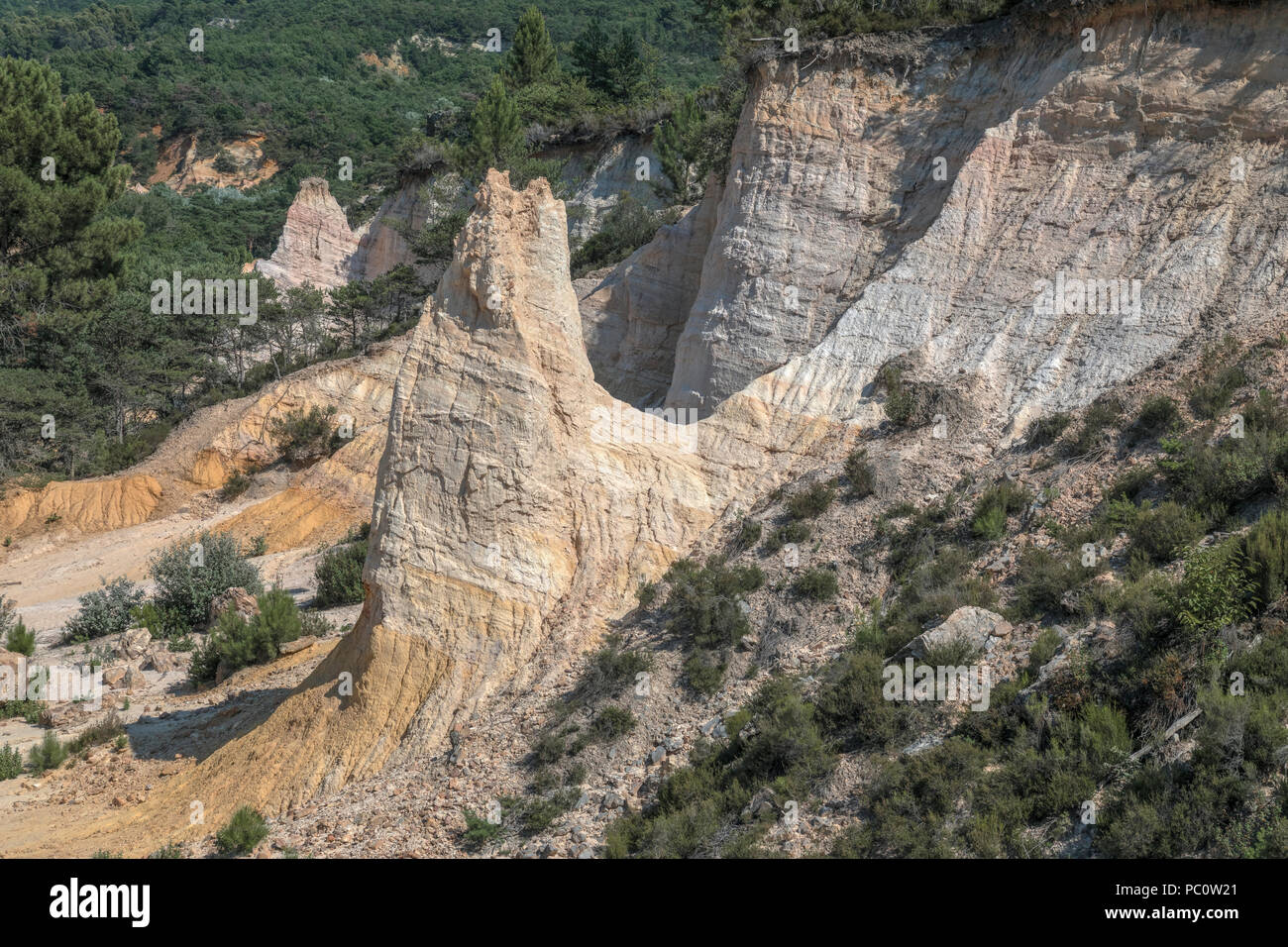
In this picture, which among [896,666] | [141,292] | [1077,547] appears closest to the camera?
[896,666]

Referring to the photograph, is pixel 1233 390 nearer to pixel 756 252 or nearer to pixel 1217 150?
pixel 1217 150

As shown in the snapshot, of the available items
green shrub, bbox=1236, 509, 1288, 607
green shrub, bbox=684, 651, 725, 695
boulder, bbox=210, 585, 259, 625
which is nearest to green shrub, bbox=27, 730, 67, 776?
boulder, bbox=210, 585, 259, 625

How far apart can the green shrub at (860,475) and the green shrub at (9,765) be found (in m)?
10.4

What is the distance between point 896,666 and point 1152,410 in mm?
4507

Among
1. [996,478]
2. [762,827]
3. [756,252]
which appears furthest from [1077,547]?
[756,252]

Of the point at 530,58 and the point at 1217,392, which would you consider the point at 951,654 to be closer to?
the point at 1217,392

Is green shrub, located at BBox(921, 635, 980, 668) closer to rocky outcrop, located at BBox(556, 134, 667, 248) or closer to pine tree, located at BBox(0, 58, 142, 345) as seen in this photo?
rocky outcrop, located at BBox(556, 134, 667, 248)

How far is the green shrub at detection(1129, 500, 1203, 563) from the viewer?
10523 millimetres

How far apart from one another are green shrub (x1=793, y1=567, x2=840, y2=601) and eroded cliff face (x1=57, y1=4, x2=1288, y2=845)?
2.02 m

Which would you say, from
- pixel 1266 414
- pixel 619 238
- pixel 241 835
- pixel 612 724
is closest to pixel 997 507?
pixel 1266 414

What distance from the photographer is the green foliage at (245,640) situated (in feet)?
53.2

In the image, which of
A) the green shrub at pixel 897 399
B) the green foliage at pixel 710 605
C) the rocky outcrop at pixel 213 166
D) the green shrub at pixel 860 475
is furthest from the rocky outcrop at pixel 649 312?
the rocky outcrop at pixel 213 166

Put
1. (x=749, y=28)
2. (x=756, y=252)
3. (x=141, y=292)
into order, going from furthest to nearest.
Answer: (x=141, y=292) < (x=749, y=28) < (x=756, y=252)

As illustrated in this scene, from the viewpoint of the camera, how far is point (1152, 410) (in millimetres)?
12266
